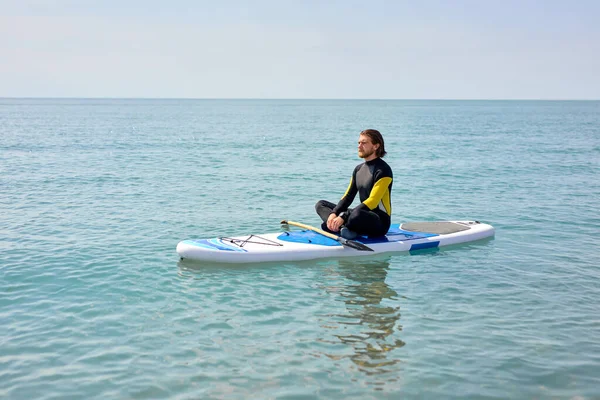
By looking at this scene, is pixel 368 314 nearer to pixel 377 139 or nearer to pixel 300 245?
pixel 300 245

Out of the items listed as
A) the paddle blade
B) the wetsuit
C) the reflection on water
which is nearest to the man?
the wetsuit

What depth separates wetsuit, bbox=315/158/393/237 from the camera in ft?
29.7

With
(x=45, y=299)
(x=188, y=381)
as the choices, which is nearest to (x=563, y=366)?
(x=188, y=381)

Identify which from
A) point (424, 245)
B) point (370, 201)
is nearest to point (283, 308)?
point (370, 201)

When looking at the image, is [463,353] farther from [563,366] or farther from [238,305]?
[238,305]

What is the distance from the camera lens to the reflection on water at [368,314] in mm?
5902

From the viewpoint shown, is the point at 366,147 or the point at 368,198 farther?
the point at 368,198

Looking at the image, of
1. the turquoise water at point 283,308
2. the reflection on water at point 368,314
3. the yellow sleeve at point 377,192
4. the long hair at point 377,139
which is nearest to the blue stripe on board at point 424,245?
the turquoise water at point 283,308

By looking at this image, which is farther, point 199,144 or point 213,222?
point 199,144

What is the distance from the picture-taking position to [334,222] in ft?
30.5

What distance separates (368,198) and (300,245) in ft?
4.33

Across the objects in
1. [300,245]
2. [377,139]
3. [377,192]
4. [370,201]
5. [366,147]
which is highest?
[377,139]

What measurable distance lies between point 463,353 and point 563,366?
3.13 feet

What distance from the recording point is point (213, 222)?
12.8 m
